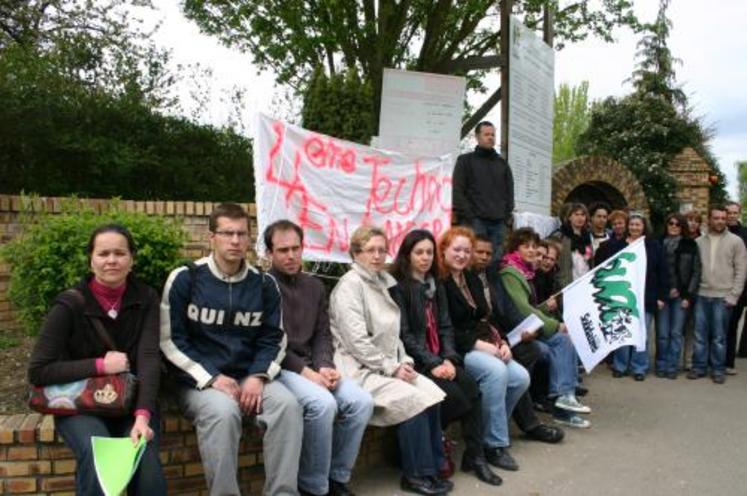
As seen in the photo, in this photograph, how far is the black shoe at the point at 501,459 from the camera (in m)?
4.54

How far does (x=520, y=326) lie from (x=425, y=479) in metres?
1.67

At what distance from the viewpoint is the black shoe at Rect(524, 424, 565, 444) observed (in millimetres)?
5113

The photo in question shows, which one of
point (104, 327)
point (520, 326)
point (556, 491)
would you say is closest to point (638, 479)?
point (556, 491)

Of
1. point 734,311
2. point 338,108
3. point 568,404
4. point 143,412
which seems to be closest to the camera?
point 143,412

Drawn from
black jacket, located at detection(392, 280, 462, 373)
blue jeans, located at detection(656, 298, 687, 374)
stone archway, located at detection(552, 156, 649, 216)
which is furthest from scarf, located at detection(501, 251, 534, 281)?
stone archway, located at detection(552, 156, 649, 216)

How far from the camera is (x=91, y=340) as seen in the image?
10.5 ft

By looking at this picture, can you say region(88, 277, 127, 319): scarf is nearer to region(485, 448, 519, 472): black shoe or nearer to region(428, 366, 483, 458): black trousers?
region(428, 366, 483, 458): black trousers

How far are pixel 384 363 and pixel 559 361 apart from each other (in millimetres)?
2142

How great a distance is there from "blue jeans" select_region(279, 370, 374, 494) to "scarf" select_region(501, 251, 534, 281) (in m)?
2.16

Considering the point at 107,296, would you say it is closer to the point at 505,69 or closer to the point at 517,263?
the point at 517,263

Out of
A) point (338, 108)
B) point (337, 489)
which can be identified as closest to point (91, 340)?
point (337, 489)

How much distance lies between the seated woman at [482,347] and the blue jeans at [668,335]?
3.18 m

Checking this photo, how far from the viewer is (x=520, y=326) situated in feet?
17.4

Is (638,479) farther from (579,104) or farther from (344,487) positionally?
(579,104)
